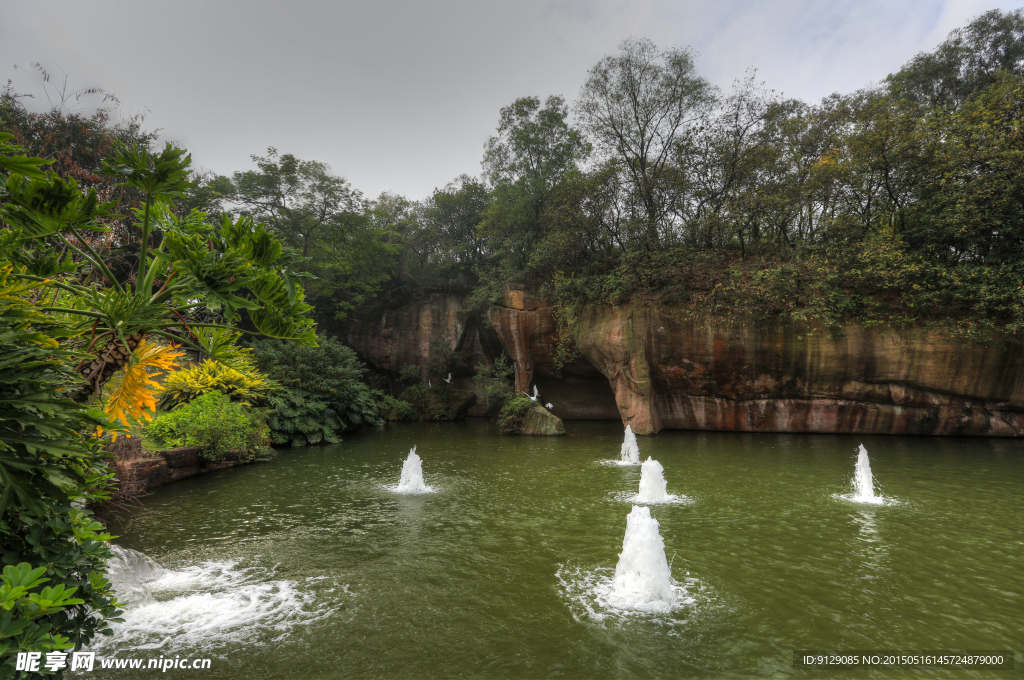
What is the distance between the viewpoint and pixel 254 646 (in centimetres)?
374

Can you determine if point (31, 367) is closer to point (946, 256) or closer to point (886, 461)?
point (886, 461)

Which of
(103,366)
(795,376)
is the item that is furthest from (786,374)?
(103,366)

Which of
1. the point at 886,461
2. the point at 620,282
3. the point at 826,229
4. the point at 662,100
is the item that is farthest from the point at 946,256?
the point at 662,100

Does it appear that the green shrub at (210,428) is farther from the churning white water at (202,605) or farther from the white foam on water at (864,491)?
A: the white foam on water at (864,491)

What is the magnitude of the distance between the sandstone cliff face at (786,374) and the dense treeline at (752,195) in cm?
79

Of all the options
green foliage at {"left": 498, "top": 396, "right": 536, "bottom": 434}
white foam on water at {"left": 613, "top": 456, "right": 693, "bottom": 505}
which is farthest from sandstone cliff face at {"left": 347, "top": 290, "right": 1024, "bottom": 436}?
white foam on water at {"left": 613, "top": 456, "right": 693, "bottom": 505}

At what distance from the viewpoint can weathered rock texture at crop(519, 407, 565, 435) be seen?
1636 centimetres

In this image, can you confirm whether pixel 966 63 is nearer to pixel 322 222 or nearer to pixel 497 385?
Result: pixel 497 385

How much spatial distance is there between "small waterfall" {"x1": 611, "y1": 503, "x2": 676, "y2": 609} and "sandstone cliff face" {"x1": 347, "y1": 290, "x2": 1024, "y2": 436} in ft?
36.7

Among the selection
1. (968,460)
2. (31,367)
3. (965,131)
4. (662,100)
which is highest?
(662,100)

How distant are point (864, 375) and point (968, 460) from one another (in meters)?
4.02

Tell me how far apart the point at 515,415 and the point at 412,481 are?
317 inches

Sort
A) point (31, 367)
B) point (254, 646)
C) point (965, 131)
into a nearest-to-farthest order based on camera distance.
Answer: point (31, 367)
point (254, 646)
point (965, 131)

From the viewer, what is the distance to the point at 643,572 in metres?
4.54
